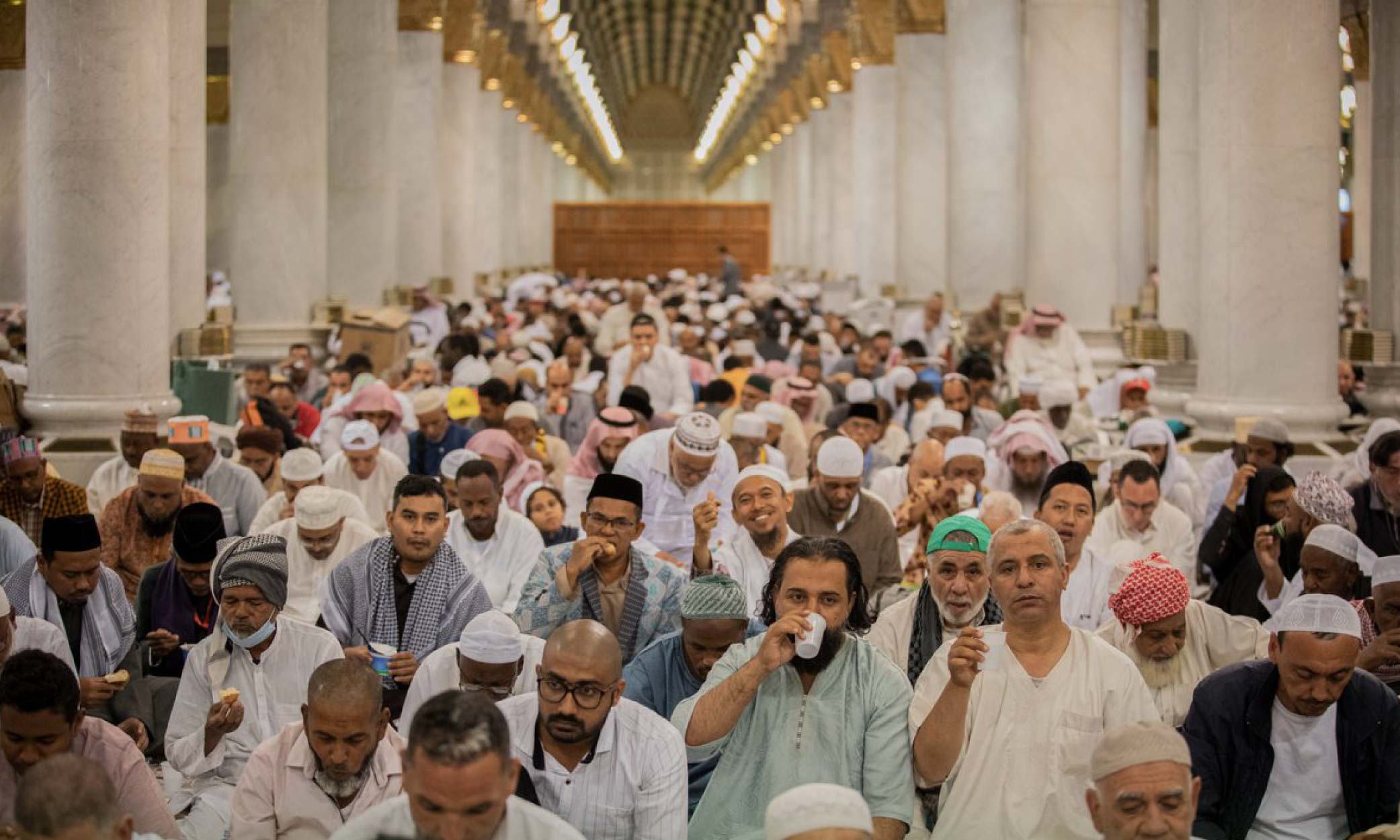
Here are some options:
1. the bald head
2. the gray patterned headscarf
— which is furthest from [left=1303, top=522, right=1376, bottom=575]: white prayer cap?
the gray patterned headscarf

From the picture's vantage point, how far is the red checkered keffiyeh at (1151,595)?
6402mm

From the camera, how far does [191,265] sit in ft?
51.2

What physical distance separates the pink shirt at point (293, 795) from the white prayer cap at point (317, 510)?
2780mm

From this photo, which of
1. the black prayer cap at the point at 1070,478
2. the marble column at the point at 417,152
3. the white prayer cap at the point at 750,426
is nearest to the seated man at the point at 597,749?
the black prayer cap at the point at 1070,478

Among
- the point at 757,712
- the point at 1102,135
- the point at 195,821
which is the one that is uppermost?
the point at 1102,135

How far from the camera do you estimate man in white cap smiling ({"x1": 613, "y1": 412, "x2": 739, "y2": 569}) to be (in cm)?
891

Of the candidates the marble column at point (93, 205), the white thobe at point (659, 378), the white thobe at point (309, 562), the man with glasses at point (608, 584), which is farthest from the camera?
the white thobe at point (659, 378)

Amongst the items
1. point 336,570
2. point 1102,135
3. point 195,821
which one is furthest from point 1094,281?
point 195,821

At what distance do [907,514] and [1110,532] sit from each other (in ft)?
3.38

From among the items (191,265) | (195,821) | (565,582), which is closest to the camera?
(195,821)

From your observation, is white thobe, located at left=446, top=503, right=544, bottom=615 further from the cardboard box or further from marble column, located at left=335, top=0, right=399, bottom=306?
marble column, located at left=335, top=0, right=399, bottom=306

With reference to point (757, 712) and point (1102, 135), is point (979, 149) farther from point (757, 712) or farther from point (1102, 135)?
point (757, 712)

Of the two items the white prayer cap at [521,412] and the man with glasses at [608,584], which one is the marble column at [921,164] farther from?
the man with glasses at [608,584]

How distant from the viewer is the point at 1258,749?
573 centimetres
